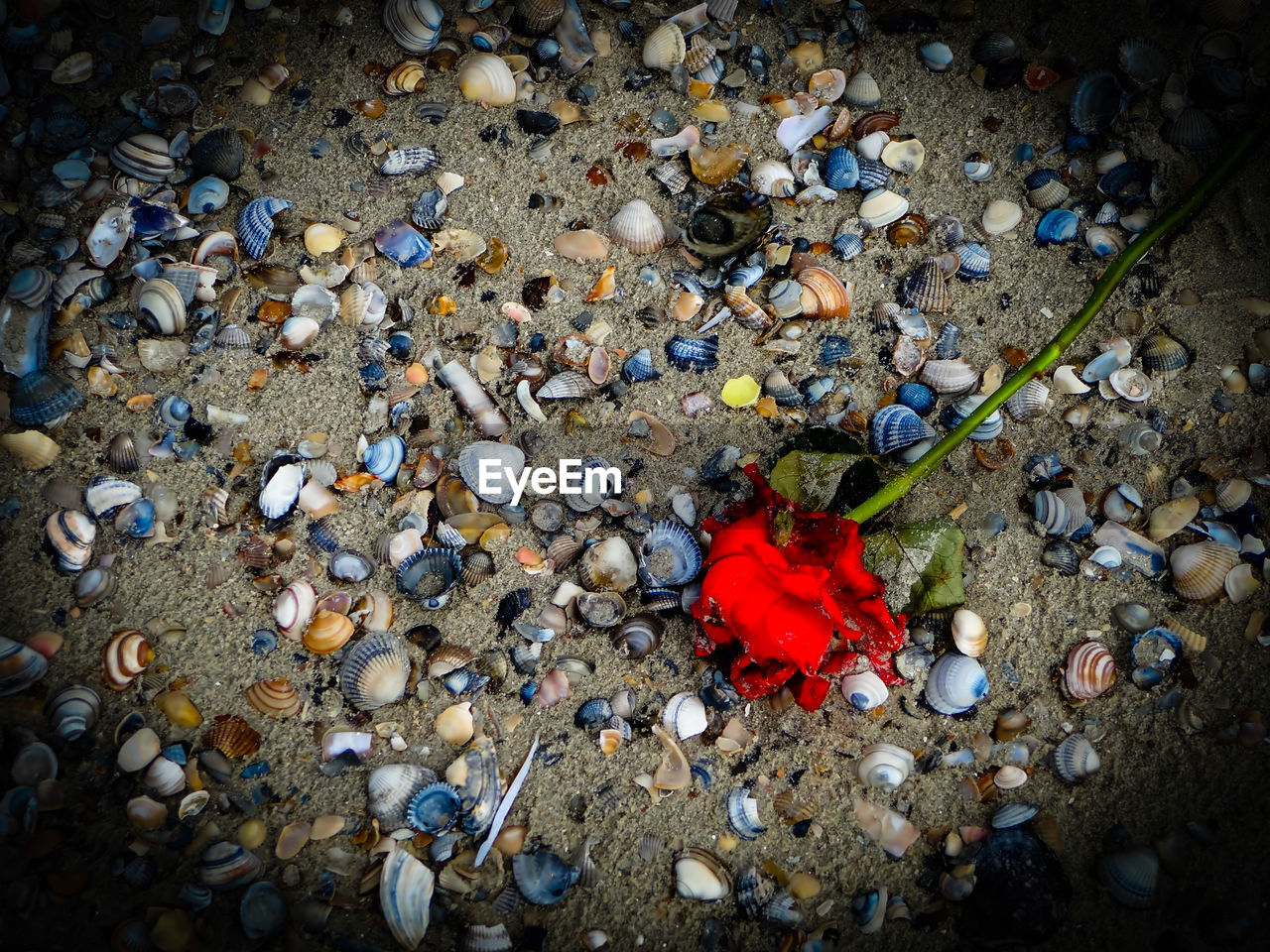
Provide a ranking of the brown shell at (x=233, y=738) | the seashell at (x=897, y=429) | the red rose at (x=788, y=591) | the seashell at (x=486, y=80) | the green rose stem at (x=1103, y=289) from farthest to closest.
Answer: the seashell at (x=486, y=80) < the seashell at (x=897, y=429) < the brown shell at (x=233, y=738) < the green rose stem at (x=1103, y=289) < the red rose at (x=788, y=591)

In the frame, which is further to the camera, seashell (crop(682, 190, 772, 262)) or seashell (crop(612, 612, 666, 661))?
seashell (crop(682, 190, 772, 262))

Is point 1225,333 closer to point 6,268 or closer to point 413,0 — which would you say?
point 413,0

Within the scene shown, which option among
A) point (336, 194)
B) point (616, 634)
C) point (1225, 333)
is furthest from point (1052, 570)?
point (336, 194)

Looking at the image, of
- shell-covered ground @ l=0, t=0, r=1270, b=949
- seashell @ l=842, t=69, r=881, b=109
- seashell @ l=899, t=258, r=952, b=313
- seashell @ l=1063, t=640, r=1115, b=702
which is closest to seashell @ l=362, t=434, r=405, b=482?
shell-covered ground @ l=0, t=0, r=1270, b=949

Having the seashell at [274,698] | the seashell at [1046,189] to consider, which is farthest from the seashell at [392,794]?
the seashell at [1046,189]

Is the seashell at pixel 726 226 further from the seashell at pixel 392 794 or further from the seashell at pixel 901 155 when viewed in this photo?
the seashell at pixel 392 794

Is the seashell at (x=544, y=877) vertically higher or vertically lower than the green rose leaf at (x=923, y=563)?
lower

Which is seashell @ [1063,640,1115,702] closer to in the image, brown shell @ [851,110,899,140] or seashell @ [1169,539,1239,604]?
seashell @ [1169,539,1239,604]

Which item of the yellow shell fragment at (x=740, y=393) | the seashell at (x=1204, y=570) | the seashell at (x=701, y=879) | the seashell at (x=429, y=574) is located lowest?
the seashell at (x=701, y=879)
